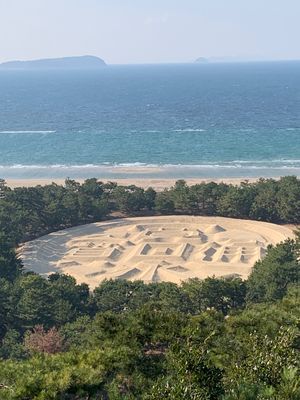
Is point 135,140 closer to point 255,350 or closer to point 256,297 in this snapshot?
point 256,297

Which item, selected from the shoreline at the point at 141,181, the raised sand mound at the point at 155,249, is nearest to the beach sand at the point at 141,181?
the shoreline at the point at 141,181

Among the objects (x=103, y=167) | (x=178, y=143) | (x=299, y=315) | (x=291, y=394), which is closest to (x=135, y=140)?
(x=178, y=143)

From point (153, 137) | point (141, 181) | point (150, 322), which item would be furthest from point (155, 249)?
point (153, 137)

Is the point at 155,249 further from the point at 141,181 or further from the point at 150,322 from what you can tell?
the point at 150,322

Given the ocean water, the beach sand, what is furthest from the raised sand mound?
the ocean water

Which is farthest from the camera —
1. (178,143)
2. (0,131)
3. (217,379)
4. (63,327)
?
(0,131)

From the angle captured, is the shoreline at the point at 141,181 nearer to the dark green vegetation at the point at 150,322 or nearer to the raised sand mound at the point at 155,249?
the dark green vegetation at the point at 150,322
